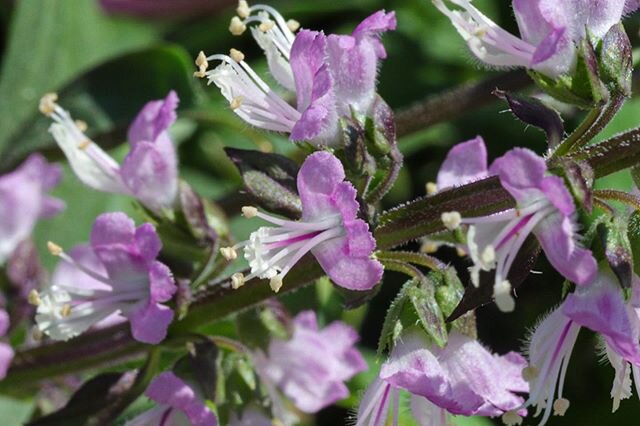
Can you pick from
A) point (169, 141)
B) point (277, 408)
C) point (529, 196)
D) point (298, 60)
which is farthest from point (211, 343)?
point (529, 196)

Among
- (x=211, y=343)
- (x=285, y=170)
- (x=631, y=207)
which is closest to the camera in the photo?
(x=631, y=207)

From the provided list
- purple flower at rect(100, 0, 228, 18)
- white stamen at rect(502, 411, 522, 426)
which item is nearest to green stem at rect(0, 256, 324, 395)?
white stamen at rect(502, 411, 522, 426)

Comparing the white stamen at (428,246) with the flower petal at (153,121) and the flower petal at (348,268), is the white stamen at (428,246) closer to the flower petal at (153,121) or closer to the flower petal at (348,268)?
the flower petal at (348,268)

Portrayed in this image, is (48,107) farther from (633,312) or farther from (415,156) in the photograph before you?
(415,156)

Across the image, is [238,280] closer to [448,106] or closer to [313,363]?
[313,363]

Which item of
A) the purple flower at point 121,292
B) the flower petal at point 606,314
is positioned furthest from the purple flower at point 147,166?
the flower petal at point 606,314

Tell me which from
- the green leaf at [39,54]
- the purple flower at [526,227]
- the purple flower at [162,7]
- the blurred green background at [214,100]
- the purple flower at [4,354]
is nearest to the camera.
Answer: the purple flower at [526,227]
